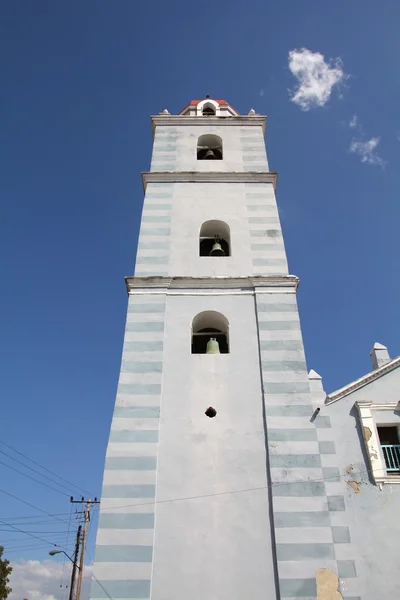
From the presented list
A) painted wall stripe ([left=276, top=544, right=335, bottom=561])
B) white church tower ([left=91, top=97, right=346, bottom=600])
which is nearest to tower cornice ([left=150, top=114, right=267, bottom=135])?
white church tower ([left=91, top=97, right=346, bottom=600])

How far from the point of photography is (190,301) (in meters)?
12.4

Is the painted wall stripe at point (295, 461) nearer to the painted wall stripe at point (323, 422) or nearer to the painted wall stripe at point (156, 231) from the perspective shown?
the painted wall stripe at point (323, 422)

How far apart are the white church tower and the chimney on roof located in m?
2.19

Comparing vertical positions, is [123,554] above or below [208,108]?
below

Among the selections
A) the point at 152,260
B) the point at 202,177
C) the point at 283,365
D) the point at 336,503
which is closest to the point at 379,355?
the point at 283,365

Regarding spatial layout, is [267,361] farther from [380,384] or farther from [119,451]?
[119,451]

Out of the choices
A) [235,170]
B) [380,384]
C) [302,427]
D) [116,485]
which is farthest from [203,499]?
[235,170]

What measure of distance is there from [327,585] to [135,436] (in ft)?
14.1

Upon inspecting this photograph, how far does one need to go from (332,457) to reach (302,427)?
2.73ft

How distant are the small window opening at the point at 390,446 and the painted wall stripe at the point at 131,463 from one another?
470 cm

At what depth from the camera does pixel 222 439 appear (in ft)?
32.9

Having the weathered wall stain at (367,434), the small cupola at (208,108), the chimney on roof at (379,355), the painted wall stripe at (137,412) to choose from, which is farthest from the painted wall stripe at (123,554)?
the small cupola at (208,108)

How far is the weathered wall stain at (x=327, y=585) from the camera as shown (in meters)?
8.37

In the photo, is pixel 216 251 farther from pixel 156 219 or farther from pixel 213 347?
pixel 213 347
